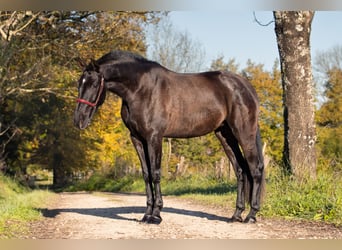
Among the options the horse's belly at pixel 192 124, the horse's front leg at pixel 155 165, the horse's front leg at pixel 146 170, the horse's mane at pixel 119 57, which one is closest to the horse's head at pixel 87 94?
the horse's mane at pixel 119 57

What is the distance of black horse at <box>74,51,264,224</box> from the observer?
6.48 meters

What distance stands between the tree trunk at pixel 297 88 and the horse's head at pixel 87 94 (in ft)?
13.6

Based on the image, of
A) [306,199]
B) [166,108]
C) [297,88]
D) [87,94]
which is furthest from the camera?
[297,88]

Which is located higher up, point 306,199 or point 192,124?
point 192,124

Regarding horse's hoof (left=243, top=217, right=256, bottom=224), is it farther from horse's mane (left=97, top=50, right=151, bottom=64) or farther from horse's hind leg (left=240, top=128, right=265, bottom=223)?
horse's mane (left=97, top=50, right=151, bottom=64)

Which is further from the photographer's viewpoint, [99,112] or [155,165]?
[99,112]

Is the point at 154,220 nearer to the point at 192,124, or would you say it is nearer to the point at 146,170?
the point at 146,170

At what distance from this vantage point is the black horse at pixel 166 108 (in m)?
6.48

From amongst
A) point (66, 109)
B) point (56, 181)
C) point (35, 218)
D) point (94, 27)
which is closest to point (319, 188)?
point (35, 218)

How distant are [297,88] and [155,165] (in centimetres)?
381

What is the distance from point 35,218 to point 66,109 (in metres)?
15.1

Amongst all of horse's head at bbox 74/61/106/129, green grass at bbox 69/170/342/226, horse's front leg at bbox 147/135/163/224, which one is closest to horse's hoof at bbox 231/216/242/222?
green grass at bbox 69/170/342/226

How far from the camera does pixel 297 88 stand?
29.4ft

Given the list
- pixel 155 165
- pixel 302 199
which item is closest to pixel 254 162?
pixel 302 199
